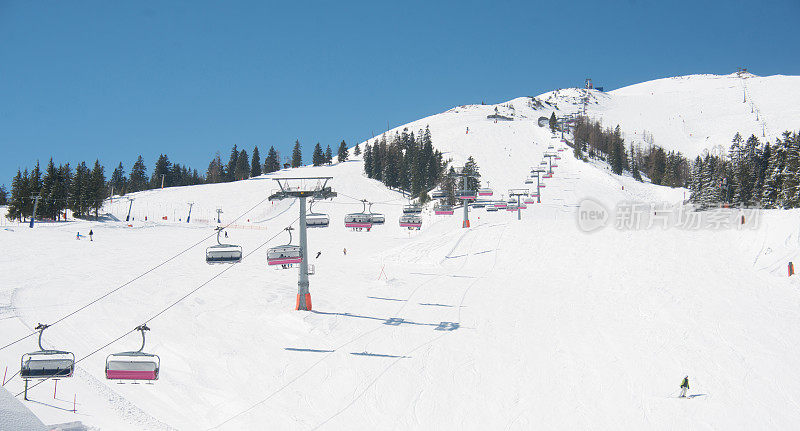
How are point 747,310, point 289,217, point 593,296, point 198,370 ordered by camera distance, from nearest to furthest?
1. point 198,370
2. point 747,310
3. point 593,296
4. point 289,217

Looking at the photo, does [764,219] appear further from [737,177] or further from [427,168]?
[427,168]

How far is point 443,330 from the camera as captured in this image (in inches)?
980

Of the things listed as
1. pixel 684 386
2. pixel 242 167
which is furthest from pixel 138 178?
pixel 684 386

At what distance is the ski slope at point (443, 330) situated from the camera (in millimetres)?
17203

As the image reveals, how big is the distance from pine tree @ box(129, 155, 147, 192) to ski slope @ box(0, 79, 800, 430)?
7280cm

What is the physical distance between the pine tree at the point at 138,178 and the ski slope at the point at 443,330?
72802 millimetres

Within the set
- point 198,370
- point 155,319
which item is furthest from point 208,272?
point 198,370

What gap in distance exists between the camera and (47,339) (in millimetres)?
23375

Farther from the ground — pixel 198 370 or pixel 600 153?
pixel 600 153

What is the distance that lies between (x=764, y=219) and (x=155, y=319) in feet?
138

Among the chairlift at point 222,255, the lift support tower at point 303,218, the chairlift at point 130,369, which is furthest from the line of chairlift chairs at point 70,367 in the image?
the lift support tower at point 303,218

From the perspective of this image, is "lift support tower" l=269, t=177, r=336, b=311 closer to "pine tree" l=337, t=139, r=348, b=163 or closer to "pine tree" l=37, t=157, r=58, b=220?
"pine tree" l=37, t=157, r=58, b=220

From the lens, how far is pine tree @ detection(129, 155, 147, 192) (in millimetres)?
118438

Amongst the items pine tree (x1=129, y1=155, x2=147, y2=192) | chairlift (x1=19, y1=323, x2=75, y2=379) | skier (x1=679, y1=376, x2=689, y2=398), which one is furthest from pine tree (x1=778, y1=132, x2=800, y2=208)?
pine tree (x1=129, y1=155, x2=147, y2=192)
